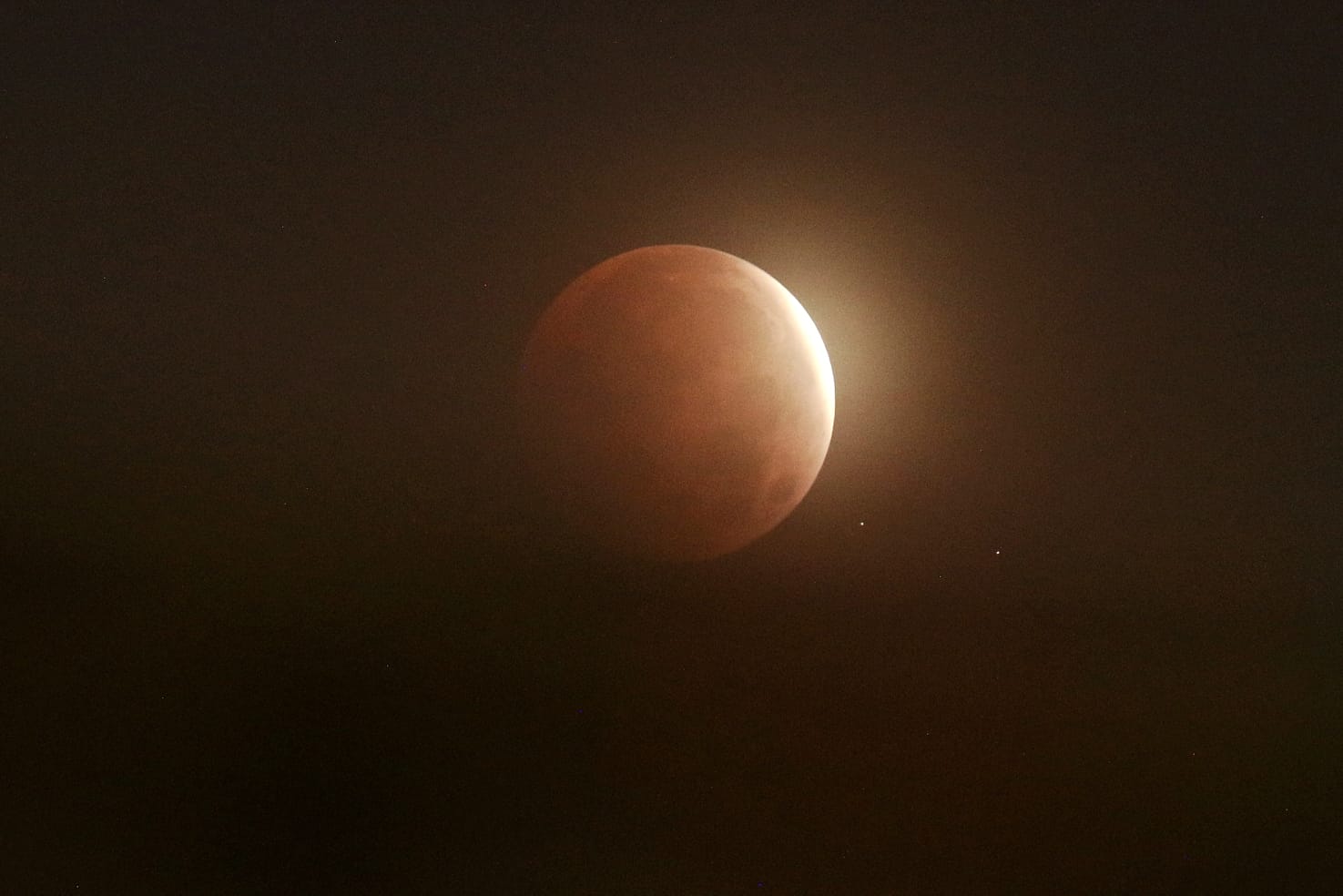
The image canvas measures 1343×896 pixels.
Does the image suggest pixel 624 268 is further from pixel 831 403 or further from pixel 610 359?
pixel 831 403

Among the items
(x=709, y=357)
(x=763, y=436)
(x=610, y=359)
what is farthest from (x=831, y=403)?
(x=610, y=359)

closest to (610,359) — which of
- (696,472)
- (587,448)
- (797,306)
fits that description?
(587,448)

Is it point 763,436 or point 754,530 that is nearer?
point 763,436

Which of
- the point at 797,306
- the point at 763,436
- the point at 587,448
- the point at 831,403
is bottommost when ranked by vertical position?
the point at 587,448

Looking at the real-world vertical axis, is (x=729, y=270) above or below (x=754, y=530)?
above

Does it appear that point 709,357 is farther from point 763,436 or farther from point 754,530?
point 754,530

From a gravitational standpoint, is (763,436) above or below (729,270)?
below

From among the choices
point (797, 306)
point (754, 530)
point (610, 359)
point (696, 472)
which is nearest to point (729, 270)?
point (797, 306)

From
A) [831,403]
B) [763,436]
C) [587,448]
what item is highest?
[831,403]
